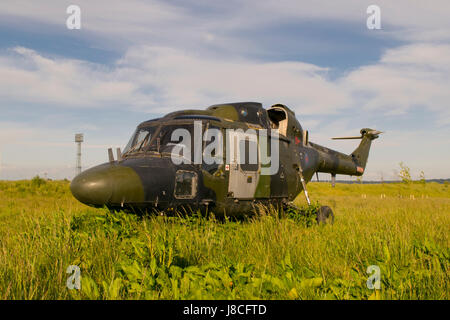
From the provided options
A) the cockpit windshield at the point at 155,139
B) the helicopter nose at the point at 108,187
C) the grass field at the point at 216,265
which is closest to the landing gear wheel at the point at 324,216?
the grass field at the point at 216,265

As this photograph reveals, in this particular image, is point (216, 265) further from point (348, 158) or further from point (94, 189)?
point (348, 158)

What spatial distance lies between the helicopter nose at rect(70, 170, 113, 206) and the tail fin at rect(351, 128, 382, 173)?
39.5ft

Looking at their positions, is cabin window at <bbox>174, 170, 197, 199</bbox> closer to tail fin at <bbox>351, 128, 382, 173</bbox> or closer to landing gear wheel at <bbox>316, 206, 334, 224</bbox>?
landing gear wheel at <bbox>316, 206, 334, 224</bbox>

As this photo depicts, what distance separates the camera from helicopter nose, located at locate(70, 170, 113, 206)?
217 inches

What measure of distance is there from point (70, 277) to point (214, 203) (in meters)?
3.86

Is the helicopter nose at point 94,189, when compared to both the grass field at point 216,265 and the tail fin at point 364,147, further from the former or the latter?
the tail fin at point 364,147

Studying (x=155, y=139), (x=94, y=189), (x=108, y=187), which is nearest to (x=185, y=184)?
(x=155, y=139)

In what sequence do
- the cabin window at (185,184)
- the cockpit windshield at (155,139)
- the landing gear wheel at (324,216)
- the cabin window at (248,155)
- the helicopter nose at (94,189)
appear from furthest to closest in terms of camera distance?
the landing gear wheel at (324,216) → the cabin window at (248,155) → the cockpit windshield at (155,139) → the cabin window at (185,184) → the helicopter nose at (94,189)

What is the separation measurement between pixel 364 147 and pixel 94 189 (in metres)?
13.0

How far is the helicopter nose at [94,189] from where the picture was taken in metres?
5.51

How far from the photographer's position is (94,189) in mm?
5504
